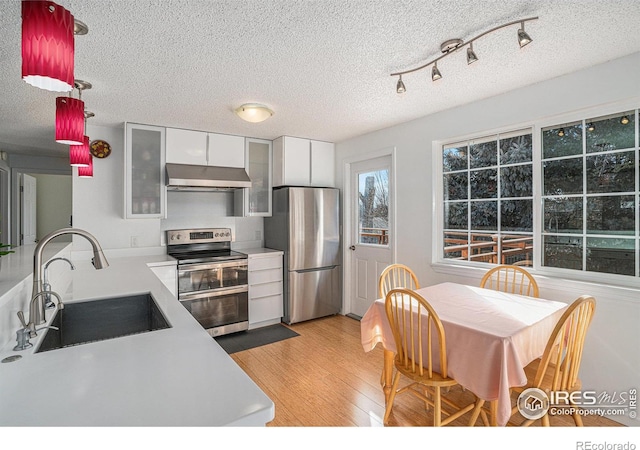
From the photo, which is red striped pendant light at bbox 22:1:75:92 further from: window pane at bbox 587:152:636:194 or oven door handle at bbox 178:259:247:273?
window pane at bbox 587:152:636:194

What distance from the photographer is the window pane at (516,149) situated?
2715mm

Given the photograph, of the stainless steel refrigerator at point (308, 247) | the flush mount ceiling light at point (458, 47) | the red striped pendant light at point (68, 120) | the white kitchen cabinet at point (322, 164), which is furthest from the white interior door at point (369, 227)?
the red striped pendant light at point (68, 120)

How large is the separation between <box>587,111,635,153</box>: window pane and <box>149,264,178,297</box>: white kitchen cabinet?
3.74 metres

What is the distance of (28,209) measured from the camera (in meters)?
5.73

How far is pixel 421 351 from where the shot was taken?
192 cm

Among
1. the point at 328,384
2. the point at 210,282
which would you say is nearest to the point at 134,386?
the point at 328,384

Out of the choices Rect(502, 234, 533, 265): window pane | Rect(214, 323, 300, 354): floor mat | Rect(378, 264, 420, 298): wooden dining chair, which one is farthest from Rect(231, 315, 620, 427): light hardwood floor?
Rect(502, 234, 533, 265): window pane

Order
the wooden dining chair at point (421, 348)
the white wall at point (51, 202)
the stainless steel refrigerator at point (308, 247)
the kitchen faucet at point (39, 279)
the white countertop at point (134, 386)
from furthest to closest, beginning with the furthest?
the white wall at point (51, 202) → the stainless steel refrigerator at point (308, 247) → the wooden dining chair at point (421, 348) → the kitchen faucet at point (39, 279) → the white countertop at point (134, 386)

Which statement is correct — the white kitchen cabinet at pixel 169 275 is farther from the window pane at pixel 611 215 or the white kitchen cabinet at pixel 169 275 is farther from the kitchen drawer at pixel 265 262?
the window pane at pixel 611 215

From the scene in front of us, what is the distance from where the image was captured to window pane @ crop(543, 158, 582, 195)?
2428 mm

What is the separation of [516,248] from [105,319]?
302 centimetres

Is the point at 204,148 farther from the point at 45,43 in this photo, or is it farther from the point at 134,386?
the point at 134,386

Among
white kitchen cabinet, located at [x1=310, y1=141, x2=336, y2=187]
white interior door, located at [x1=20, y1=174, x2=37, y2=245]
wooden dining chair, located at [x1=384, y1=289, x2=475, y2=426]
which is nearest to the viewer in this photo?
wooden dining chair, located at [x1=384, y1=289, x2=475, y2=426]

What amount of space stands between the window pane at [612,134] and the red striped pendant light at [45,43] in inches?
118
